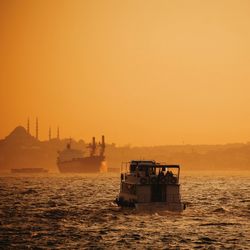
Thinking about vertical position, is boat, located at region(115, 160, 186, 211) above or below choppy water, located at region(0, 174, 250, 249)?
above

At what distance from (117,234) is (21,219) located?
15740 mm

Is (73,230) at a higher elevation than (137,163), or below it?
below

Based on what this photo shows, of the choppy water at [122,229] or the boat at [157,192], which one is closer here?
the choppy water at [122,229]

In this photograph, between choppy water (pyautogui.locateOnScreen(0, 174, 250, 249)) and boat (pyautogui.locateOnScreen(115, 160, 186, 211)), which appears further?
boat (pyautogui.locateOnScreen(115, 160, 186, 211))

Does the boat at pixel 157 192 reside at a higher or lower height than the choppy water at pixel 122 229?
higher

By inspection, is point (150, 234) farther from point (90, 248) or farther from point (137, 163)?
point (137, 163)

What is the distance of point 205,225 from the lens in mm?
57281

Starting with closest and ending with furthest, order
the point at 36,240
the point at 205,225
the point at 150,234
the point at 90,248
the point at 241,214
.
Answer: the point at 90,248 < the point at 36,240 < the point at 150,234 < the point at 205,225 < the point at 241,214

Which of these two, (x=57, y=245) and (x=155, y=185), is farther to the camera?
(x=155, y=185)

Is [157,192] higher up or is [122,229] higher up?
[157,192]

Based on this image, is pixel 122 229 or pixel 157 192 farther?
pixel 157 192

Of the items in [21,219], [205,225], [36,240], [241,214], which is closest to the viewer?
[36,240]

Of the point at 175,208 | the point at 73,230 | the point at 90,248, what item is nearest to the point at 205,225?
the point at 175,208

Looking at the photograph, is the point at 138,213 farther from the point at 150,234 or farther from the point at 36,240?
the point at 36,240
